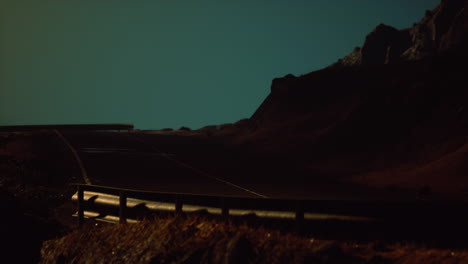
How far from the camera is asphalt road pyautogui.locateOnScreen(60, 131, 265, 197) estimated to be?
24016mm

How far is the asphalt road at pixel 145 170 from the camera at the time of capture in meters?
24.0

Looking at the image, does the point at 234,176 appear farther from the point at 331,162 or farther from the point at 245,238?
the point at 245,238

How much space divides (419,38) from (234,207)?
89.3 meters

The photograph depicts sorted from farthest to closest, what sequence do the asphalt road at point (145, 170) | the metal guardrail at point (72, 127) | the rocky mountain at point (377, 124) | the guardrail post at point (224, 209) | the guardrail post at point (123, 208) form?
the metal guardrail at point (72, 127) < the rocky mountain at point (377, 124) < the asphalt road at point (145, 170) < the guardrail post at point (123, 208) < the guardrail post at point (224, 209)

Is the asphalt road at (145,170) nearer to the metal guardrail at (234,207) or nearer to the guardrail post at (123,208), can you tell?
the metal guardrail at (234,207)

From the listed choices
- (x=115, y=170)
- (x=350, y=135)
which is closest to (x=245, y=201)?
(x=115, y=170)

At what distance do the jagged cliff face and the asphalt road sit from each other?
4587 centimetres

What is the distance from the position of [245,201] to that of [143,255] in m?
2.04

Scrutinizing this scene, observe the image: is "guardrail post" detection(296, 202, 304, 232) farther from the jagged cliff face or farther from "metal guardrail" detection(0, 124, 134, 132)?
the jagged cliff face

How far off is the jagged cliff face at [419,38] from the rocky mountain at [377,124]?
20441 mm

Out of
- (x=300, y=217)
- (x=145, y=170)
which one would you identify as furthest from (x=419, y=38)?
(x=300, y=217)

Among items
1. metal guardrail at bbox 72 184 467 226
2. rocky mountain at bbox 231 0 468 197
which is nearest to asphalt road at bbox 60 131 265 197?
rocky mountain at bbox 231 0 468 197

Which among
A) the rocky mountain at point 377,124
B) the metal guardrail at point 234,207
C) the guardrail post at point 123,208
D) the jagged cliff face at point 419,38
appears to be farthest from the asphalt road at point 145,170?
the jagged cliff face at point 419,38

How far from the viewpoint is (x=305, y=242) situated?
8.64 meters
